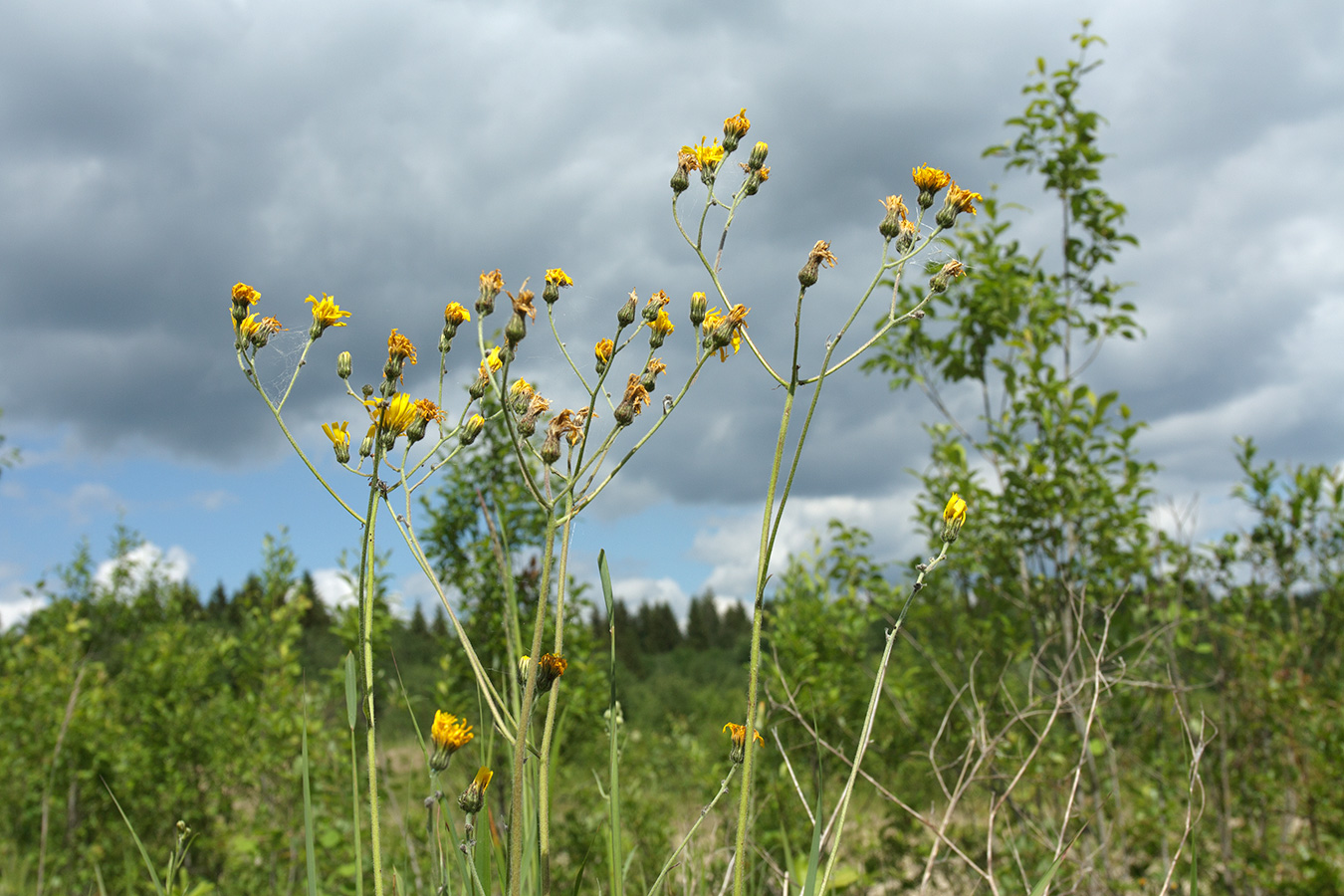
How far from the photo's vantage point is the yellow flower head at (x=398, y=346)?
47.2 inches

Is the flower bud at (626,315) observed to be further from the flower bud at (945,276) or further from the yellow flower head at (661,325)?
the flower bud at (945,276)

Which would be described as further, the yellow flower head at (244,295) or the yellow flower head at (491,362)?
the yellow flower head at (244,295)

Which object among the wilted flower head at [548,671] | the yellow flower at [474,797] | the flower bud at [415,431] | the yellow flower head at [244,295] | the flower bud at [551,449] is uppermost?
the yellow flower head at [244,295]

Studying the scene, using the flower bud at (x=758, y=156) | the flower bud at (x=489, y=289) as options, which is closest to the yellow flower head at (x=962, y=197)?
the flower bud at (x=758, y=156)

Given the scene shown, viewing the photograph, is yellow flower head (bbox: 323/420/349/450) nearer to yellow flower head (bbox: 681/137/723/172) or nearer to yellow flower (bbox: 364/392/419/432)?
yellow flower (bbox: 364/392/419/432)

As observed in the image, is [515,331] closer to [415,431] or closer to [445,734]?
[415,431]

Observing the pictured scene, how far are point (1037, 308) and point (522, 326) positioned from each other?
3156 mm

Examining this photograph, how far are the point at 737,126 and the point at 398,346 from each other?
2.34 feet

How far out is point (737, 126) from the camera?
1.42 metres

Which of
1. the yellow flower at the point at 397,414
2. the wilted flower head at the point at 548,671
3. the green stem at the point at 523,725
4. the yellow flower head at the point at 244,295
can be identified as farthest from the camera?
the yellow flower head at the point at 244,295

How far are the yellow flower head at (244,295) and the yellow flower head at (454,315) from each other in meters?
0.31

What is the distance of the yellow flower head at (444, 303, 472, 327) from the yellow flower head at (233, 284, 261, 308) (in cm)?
31

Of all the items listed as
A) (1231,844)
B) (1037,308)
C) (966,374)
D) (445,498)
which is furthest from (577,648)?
(1231,844)

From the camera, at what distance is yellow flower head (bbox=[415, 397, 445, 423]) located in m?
1.23
